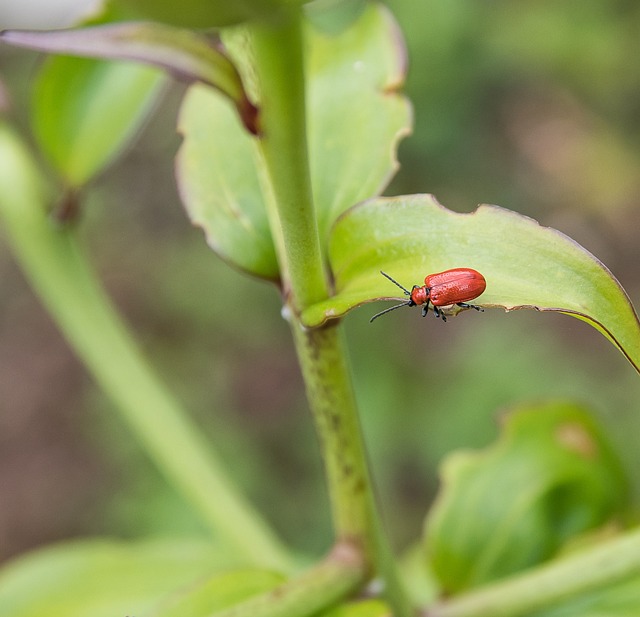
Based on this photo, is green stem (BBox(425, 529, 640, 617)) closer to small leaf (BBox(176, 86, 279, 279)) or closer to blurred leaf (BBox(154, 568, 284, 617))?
blurred leaf (BBox(154, 568, 284, 617))

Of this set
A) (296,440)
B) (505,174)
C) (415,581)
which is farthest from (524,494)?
(505,174)

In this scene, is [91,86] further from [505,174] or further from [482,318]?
[505,174]

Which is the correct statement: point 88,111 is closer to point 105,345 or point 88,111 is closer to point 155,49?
point 105,345

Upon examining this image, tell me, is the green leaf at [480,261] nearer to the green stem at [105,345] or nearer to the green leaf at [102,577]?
the green stem at [105,345]

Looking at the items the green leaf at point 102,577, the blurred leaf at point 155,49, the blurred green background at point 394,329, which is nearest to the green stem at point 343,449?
the blurred leaf at point 155,49

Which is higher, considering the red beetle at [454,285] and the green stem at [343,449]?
the red beetle at [454,285]
